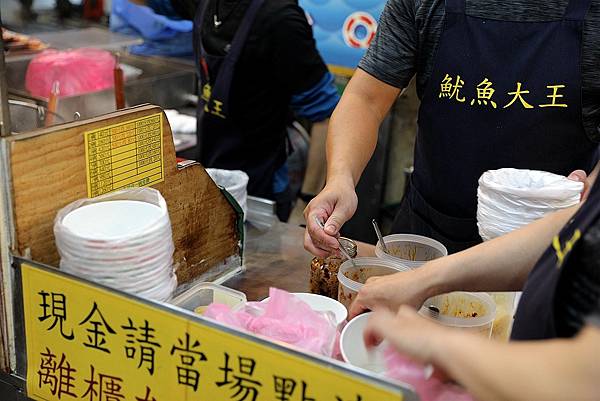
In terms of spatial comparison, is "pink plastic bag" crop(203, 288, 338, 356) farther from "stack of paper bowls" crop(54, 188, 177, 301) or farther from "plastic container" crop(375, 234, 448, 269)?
"plastic container" crop(375, 234, 448, 269)

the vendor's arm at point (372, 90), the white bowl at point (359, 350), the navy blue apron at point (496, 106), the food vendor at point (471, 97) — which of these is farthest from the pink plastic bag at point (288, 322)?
the navy blue apron at point (496, 106)

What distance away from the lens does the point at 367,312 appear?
3.94ft

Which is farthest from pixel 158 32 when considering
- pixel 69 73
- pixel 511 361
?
pixel 511 361

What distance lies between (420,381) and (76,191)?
0.72 m

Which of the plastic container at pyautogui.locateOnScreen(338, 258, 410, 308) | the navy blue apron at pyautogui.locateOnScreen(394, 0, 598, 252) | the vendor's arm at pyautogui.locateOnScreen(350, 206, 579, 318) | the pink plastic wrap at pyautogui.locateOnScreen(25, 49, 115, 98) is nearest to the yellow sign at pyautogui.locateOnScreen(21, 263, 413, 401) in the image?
the vendor's arm at pyautogui.locateOnScreen(350, 206, 579, 318)

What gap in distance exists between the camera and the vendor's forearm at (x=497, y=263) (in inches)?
43.4

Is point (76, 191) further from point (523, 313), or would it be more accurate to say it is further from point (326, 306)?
point (523, 313)

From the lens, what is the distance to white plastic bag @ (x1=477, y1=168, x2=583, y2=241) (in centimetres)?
135

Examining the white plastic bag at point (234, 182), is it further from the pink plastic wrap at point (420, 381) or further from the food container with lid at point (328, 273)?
the pink plastic wrap at point (420, 381)

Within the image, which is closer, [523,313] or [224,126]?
[523,313]

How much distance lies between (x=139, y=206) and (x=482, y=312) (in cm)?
66

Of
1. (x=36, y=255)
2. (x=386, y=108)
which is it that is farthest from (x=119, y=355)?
(x=386, y=108)

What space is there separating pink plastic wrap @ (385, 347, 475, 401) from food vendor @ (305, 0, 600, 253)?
599 mm

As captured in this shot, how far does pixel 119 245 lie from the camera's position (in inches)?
44.3
